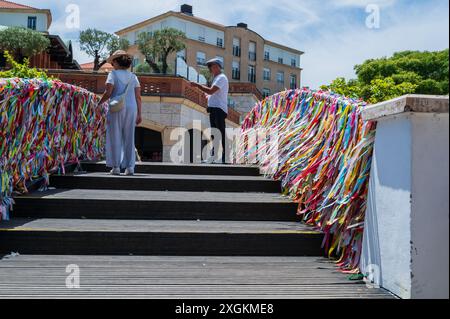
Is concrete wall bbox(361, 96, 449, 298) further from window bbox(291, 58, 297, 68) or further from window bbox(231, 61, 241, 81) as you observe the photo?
window bbox(291, 58, 297, 68)

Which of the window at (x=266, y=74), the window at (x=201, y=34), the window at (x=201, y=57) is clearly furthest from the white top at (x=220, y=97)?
the window at (x=266, y=74)

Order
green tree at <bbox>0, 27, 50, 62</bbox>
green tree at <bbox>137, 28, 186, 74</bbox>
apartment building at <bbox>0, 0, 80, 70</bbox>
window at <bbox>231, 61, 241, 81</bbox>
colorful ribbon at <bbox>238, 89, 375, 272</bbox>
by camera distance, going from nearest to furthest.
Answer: colorful ribbon at <bbox>238, 89, 375, 272</bbox>, green tree at <bbox>0, 27, 50, 62</bbox>, apartment building at <bbox>0, 0, 80, 70</bbox>, green tree at <bbox>137, 28, 186, 74</bbox>, window at <bbox>231, 61, 241, 81</bbox>

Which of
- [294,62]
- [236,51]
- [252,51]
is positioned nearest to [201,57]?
[236,51]

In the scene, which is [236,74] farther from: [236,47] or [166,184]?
[166,184]

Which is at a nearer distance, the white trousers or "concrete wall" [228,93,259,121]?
the white trousers

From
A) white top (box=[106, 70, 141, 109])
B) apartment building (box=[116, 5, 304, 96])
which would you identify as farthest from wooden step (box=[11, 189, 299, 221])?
apartment building (box=[116, 5, 304, 96])

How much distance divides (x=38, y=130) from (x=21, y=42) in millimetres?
25792

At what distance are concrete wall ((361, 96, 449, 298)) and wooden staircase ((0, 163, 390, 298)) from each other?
32cm

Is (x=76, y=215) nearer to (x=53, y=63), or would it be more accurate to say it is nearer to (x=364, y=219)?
(x=364, y=219)

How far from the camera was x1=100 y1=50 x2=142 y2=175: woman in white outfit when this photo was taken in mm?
6840

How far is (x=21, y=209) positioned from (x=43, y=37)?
2796cm

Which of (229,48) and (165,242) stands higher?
(229,48)

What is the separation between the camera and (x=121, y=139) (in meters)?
7.12

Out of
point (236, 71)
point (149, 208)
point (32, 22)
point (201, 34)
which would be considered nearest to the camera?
point (149, 208)
